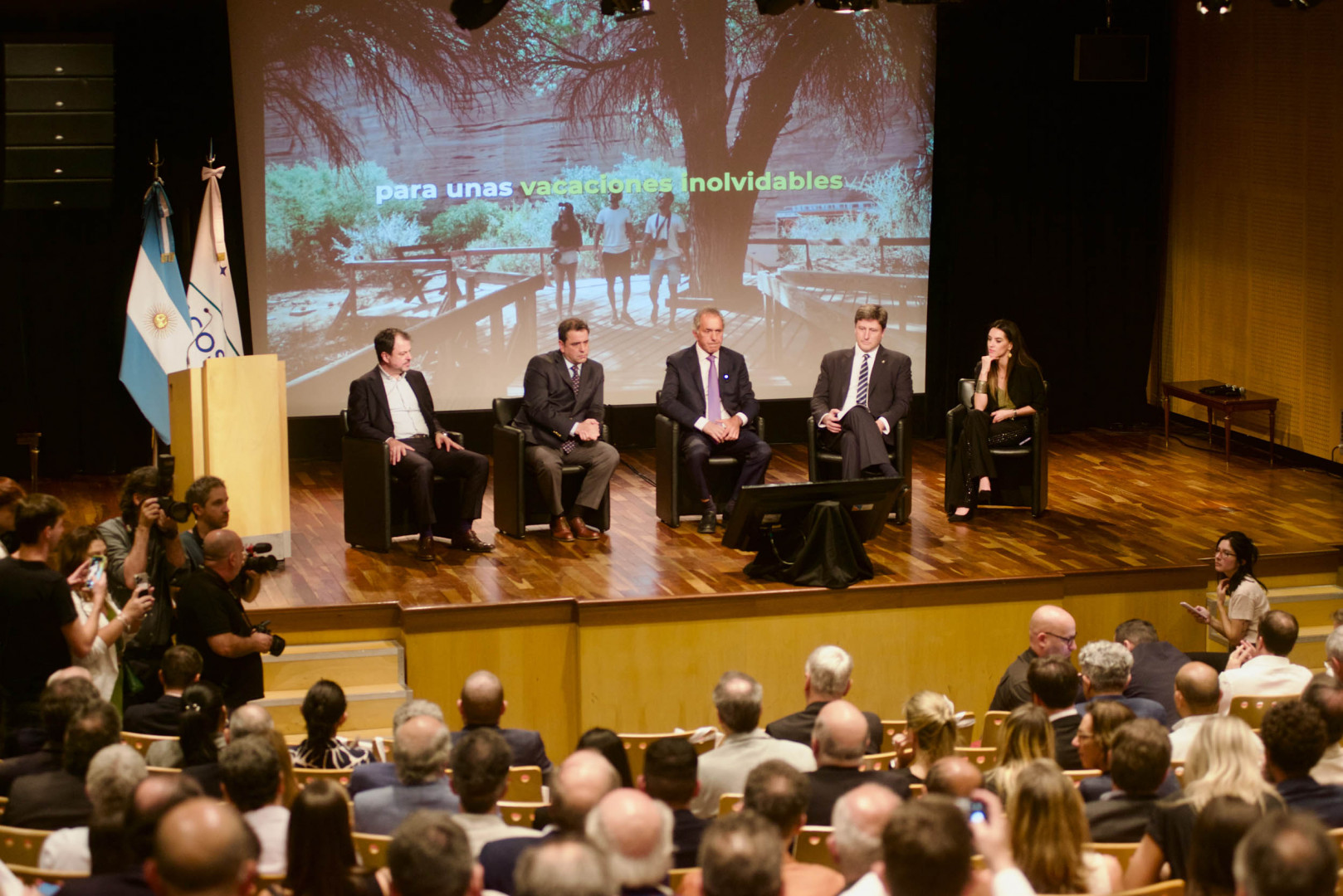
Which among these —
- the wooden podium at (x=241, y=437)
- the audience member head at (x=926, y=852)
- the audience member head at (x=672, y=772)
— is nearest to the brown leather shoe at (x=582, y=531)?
the wooden podium at (x=241, y=437)

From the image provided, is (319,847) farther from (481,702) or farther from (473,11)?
(473,11)

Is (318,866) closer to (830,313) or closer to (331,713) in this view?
(331,713)

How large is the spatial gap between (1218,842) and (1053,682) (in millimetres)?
A: 1458

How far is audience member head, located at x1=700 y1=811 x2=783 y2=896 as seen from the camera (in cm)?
254

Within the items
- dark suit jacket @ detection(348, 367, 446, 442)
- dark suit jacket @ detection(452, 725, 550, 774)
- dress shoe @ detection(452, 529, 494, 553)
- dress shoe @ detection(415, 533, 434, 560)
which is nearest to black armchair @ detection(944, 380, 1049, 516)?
dress shoe @ detection(452, 529, 494, 553)

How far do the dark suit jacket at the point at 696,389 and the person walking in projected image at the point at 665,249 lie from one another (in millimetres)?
2135

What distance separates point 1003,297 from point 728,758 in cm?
724

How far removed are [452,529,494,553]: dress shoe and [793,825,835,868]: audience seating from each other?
163 inches

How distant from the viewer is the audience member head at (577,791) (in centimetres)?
301

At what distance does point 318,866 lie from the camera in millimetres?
2922

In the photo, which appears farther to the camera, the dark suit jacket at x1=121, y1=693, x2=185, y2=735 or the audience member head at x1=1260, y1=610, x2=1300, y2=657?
the audience member head at x1=1260, y1=610, x2=1300, y2=657

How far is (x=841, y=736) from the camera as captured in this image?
11.9ft

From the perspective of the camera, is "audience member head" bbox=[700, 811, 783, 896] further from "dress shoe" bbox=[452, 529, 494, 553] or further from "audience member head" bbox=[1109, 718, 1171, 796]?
"dress shoe" bbox=[452, 529, 494, 553]

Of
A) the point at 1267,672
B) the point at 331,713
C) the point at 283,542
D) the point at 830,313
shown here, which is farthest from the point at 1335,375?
the point at 331,713
